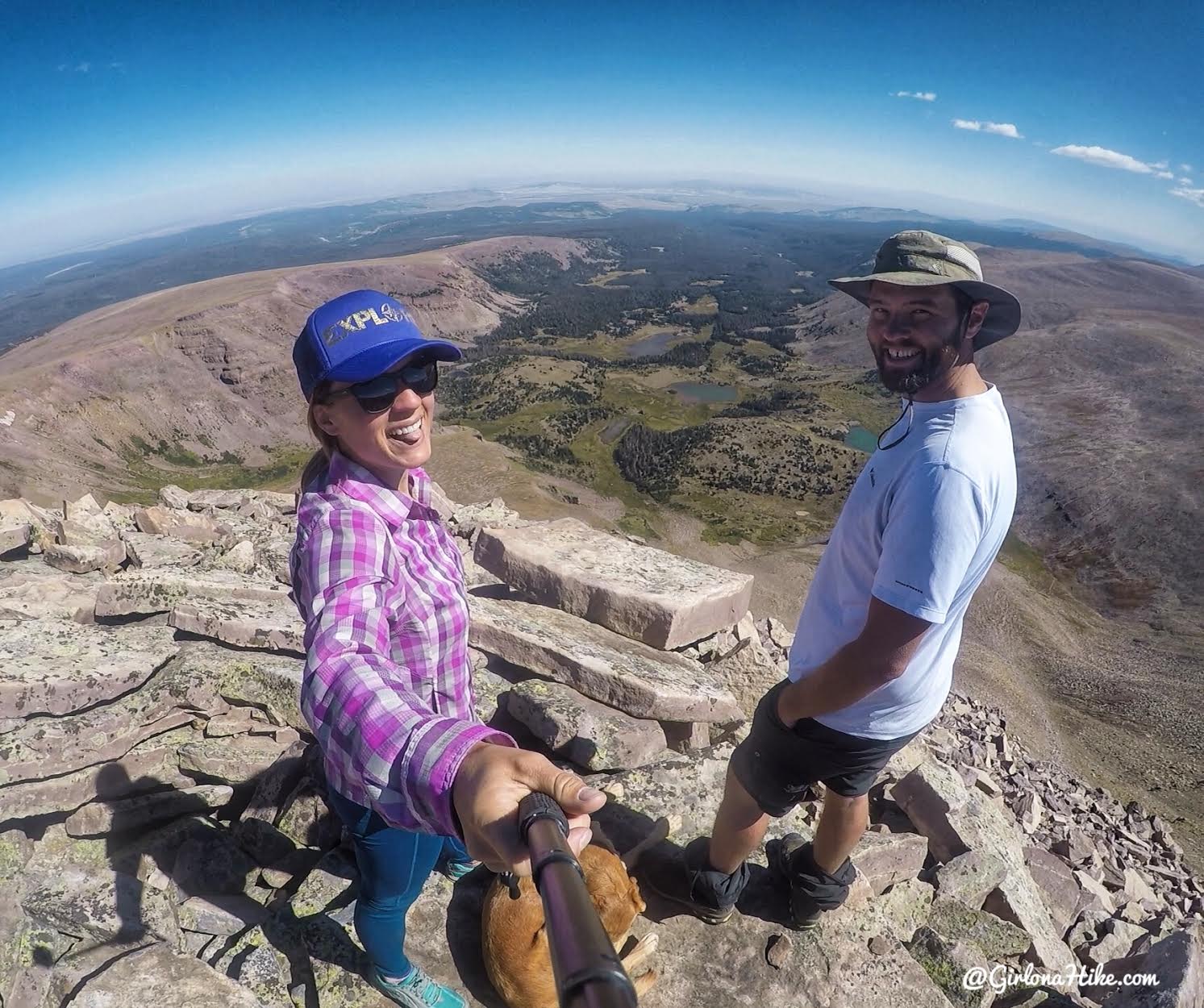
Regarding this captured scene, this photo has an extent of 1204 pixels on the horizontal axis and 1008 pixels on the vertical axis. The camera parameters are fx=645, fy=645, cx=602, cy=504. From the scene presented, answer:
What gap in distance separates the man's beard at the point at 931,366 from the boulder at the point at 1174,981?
385 centimetres

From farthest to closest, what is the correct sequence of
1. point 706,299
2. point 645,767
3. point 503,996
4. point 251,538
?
point 706,299 → point 251,538 → point 645,767 → point 503,996

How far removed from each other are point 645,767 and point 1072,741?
16.8 meters

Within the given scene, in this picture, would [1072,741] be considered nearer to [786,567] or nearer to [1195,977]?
[786,567]

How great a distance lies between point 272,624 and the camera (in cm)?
578

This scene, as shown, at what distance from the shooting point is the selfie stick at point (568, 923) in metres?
1.12

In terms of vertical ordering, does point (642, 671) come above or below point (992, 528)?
below

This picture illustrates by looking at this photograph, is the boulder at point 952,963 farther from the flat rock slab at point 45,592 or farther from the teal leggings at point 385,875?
the flat rock slab at point 45,592

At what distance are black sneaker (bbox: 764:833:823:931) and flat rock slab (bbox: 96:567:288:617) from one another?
5060 millimetres

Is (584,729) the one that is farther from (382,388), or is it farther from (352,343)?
(352,343)

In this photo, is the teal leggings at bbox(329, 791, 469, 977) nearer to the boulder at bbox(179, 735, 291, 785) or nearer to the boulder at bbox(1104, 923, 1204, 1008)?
the boulder at bbox(179, 735, 291, 785)

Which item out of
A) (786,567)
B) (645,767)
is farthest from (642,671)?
(786,567)

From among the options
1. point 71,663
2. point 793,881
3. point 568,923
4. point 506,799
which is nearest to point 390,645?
point 506,799

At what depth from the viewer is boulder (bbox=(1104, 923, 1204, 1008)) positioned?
3.68 metres

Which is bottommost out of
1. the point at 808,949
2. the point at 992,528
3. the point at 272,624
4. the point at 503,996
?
the point at 808,949
